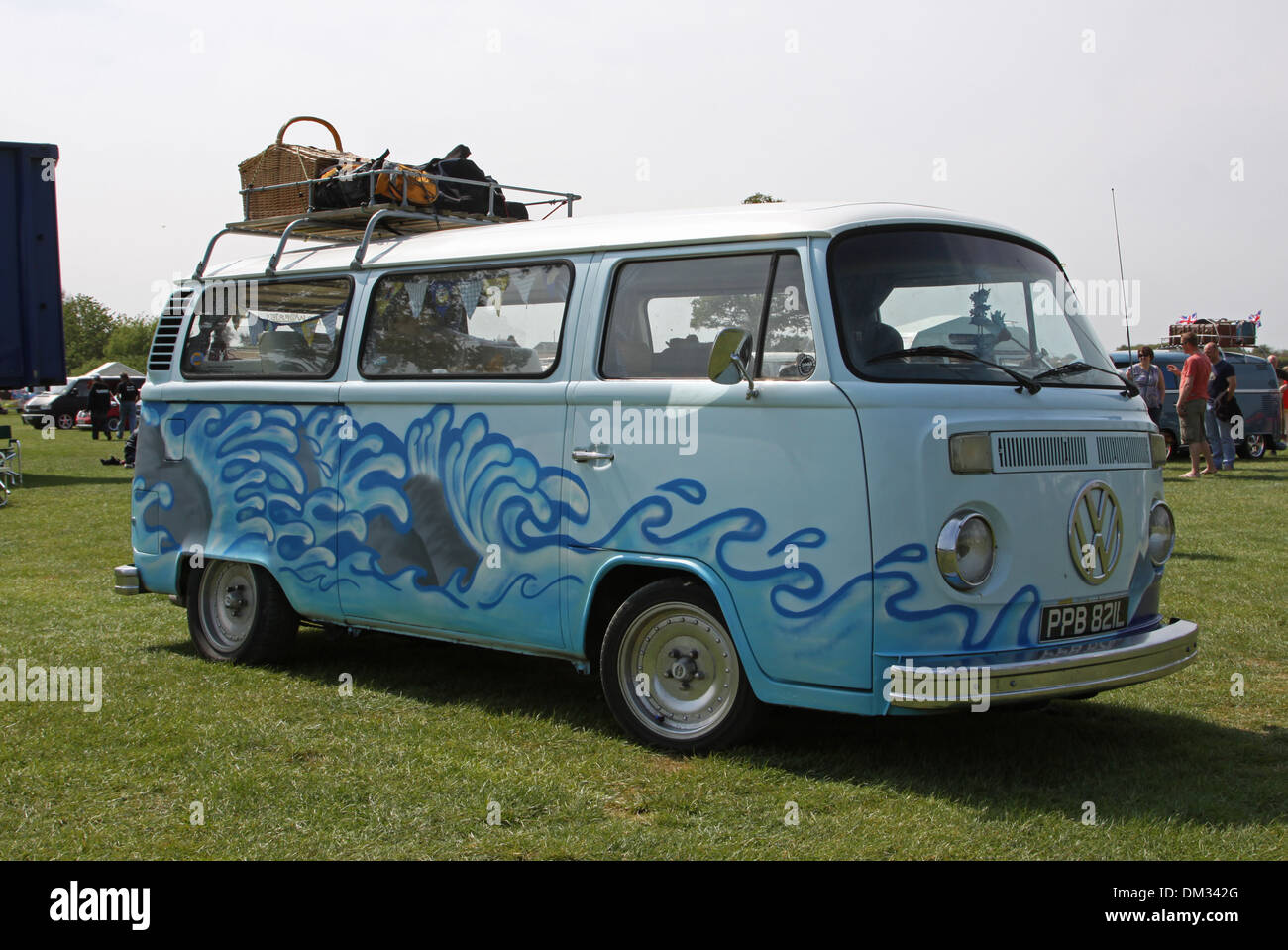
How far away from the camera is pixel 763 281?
532cm

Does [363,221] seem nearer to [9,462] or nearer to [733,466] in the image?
[733,466]

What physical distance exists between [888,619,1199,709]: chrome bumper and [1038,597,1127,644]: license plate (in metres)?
0.06

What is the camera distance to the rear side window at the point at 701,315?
521 centimetres

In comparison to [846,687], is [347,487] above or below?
above

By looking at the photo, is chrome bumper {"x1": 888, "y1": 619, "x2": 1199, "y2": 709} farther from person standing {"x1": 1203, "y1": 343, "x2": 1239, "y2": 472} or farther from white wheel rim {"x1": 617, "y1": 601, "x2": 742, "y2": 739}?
person standing {"x1": 1203, "y1": 343, "x2": 1239, "y2": 472}

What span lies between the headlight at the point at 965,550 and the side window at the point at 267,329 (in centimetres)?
365

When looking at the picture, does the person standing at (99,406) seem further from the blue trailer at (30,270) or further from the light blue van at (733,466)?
the blue trailer at (30,270)

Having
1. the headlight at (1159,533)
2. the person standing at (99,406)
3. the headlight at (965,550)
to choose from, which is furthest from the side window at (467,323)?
the person standing at (99,406)

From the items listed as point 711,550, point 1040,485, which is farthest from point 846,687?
point 1040,485

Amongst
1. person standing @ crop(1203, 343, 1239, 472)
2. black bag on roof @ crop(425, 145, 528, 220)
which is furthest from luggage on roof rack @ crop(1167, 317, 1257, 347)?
black bag on roof @ crop(425, 145, 528, 220)
